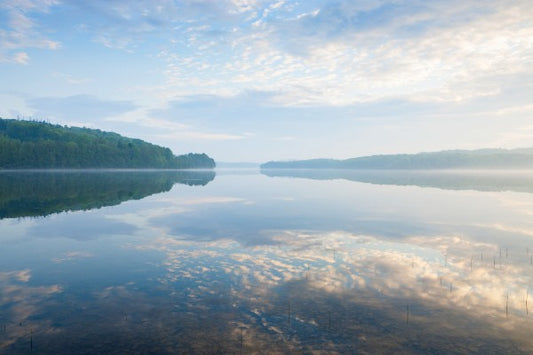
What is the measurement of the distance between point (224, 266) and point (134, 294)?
579cm

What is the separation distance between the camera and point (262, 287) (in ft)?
54.0

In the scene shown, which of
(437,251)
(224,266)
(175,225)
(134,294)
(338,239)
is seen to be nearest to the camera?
(134,294)

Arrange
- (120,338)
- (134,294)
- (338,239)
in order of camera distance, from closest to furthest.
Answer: (120,338) → (134,294) → (338,239)

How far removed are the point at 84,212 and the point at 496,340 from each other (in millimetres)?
42086

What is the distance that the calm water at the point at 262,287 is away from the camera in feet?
37.6

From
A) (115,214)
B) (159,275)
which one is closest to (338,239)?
(159,275)

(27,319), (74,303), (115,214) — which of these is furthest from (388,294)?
(115,214)

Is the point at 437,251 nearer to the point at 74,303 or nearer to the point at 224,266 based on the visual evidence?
the point at 224,266

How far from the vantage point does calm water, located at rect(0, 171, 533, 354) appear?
11461 mm

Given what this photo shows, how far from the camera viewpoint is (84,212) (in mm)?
40750

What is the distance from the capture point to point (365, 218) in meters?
39.0

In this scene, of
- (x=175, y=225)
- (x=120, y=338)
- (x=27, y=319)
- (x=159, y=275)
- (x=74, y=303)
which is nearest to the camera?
(x=120, y=338)

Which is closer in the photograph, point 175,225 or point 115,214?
point 175,225

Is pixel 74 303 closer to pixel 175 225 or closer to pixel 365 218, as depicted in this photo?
pixel 175 225
